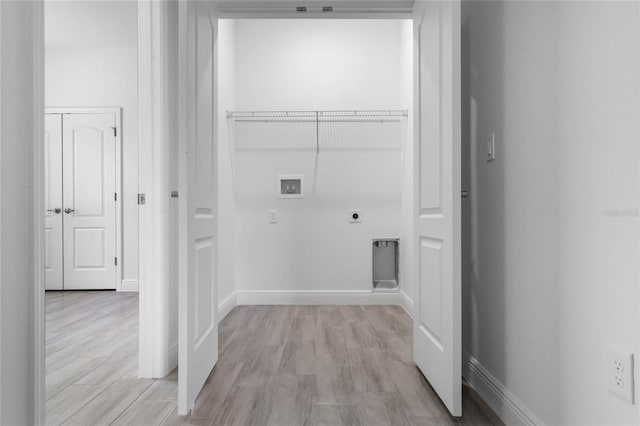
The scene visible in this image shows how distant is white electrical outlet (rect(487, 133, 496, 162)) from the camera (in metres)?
1.57

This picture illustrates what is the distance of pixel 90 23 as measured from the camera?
3.82 metres

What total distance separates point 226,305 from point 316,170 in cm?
145

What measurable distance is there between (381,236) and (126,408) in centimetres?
244

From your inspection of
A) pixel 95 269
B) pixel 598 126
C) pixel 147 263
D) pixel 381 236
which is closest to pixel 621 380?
pixel 598 126

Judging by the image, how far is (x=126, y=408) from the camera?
158 centimetres

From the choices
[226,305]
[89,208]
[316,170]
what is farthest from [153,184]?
[89,208]

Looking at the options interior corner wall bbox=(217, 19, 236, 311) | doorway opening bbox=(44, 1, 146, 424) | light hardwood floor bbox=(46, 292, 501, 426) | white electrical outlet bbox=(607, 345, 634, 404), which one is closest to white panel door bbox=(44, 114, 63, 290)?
doorway opening bbox=(44, 1, 146, 424)

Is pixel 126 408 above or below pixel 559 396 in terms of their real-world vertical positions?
below

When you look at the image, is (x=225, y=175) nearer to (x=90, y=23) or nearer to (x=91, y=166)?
(x=91, y=166)

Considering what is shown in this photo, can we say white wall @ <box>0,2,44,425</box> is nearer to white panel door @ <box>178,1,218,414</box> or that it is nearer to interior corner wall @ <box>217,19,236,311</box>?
white panel door @ <box>178,1,218,414</box>

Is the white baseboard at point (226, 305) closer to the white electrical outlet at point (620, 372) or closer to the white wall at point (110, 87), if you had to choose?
the white wall at point (110, 87)

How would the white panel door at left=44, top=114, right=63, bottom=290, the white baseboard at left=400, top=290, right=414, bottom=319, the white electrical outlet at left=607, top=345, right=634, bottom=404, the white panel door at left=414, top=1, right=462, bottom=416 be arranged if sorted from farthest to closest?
1. the white panel door at left=44, top=114, right=63, bottom=290
2. the white baseboard at left=400, top=290, right=414, bottom=319
3. the white panel door at left=414, top=1, right=462, bottom=416
4. the white electrical outlet at left=607, top=345, right=634, bottom=404

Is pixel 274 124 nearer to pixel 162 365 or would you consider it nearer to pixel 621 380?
pixel 162 365

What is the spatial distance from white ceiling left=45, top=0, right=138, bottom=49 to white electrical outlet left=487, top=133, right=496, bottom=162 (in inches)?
141
